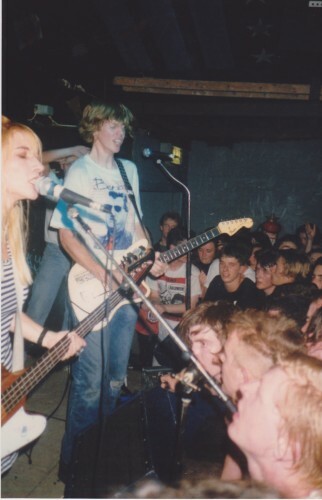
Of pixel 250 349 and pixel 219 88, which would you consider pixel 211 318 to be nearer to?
pixel 250 349

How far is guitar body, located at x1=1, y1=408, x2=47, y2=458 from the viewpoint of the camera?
171 cm

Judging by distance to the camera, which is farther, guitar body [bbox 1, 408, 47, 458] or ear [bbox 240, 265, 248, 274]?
ear [bbox 240, 265, 248, 274]

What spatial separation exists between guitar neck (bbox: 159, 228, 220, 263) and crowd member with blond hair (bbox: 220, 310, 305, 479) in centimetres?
124

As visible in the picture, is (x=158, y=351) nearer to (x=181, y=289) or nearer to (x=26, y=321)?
(x=181, y=289)

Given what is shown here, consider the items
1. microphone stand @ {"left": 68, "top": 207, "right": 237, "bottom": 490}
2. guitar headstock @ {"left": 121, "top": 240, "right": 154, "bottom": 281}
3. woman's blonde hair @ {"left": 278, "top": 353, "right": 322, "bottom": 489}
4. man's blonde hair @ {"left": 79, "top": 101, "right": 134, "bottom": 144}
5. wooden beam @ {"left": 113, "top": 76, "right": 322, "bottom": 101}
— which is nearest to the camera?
woman's blonde hair @ {"left": 278, "top": 353, "right": 322, "bottom": 489}

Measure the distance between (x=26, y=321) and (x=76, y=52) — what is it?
103 inches

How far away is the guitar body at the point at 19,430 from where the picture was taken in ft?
5.61

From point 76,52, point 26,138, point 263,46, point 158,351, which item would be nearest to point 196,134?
point 263,46

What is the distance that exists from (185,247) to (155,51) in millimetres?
2641

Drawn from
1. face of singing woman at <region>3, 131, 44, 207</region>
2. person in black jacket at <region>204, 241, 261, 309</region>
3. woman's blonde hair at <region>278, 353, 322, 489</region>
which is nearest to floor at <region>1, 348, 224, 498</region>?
woman's blonde hair at <region>278, 353, 322, 489</region>

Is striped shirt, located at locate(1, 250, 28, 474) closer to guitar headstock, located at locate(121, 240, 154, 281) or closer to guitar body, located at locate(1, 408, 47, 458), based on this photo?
guitar body, located at locate(1, 408, 47, 458)

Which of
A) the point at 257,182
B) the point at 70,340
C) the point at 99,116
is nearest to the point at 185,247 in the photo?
the point at 99,116

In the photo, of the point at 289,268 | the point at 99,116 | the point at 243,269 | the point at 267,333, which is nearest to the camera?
the point at 267,333

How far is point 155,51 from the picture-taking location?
4539 mm
